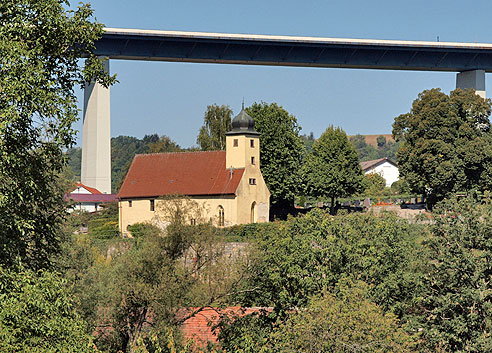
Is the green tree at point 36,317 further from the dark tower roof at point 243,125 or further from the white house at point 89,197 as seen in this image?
the white house at point 89,197

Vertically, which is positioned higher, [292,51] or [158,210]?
[292,51]

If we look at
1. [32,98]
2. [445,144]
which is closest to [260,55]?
[445,144]

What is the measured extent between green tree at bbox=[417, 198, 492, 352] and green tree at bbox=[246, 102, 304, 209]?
35.3 m

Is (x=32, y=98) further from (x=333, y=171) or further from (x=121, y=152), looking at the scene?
(x=121, y=152)

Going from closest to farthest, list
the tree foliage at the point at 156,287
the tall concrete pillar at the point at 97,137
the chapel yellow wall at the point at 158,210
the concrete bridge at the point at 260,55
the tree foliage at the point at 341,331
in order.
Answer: the tree foliage at the point at 341,331 < the tree foliage at the point at 156,287 < the chapel yellow wall at the point at 158,210 < the concrete bridge at the point at 260,55 < the tall concrete pillar at the point at 97,137

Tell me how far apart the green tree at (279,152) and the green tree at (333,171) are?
5.27ft

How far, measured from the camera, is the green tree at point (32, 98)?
49.5 ft

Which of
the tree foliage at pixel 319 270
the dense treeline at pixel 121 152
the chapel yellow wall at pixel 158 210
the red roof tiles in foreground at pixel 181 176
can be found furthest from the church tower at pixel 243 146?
the dense treeline at pixel 121 152

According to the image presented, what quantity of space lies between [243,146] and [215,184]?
3.04 m

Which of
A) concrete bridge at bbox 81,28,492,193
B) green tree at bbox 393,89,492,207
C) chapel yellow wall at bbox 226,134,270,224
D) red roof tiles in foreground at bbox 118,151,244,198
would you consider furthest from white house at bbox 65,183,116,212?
green tree at bbox 393,89,492,207

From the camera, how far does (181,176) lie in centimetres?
5791

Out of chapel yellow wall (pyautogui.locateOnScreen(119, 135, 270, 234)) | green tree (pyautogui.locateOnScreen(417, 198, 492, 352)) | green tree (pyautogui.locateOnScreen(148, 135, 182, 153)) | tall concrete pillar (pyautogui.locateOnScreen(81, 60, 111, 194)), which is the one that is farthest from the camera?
green tree (pyautogui.locateOnScreen(148, 135, 182, 153))

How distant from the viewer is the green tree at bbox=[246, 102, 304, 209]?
62.0 metres

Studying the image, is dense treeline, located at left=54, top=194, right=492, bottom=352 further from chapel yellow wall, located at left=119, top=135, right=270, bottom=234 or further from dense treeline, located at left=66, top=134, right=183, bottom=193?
dense treeline, located at left=66, top=134, right=183, bottom=193
